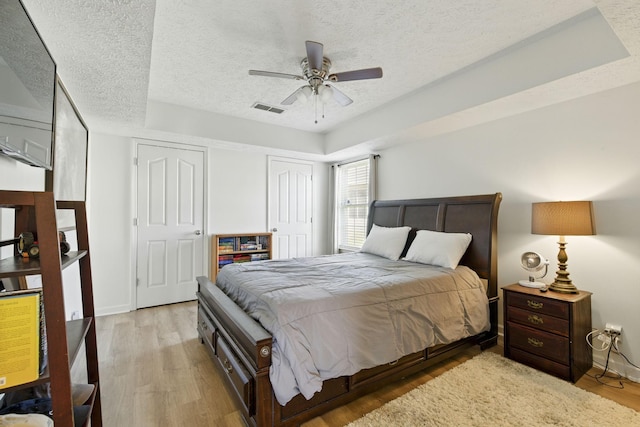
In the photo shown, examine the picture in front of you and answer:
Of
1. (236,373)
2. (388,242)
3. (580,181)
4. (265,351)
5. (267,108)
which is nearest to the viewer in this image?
(265,351)

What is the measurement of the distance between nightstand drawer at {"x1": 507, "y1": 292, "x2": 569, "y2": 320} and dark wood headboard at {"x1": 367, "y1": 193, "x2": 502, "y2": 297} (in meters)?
0.27

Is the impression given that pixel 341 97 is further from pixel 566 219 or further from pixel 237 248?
pixel 237 248

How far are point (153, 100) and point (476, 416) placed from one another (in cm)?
433

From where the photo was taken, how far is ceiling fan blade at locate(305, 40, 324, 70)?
2.04m

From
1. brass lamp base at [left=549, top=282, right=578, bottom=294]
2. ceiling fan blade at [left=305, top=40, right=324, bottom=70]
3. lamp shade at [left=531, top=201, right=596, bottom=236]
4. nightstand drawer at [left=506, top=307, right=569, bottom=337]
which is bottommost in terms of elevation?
nightstand drawer at [left=506, top=307, right=569, bottom=337]

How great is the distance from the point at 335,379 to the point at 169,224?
3.28m

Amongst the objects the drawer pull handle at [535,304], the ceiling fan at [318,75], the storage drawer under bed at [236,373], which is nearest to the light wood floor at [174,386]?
the storage drawer under bed at [236,373]

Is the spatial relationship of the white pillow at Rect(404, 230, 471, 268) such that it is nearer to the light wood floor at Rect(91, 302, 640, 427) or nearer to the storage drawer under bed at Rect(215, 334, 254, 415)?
the light wood floor at Rect(91, 302, 640, 427)

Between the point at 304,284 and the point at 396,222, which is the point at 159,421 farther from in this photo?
the point at 396,222

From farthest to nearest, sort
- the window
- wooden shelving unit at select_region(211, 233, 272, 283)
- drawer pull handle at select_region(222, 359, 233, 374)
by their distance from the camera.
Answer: the window
wooden shelving unit at select_region(211, 233, 272, 283)
drawer pull handle at select_region(222, 359, 233, 374)

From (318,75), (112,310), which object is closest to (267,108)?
(318,75)

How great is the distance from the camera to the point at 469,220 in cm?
302

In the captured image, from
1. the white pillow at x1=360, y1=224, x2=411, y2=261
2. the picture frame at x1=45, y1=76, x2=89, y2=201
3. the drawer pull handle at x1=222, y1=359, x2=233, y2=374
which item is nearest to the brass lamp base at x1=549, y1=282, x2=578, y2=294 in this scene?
the white pillow at x1=360, y1=224, x2=411, y2=261

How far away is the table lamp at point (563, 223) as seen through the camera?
2.19 m
